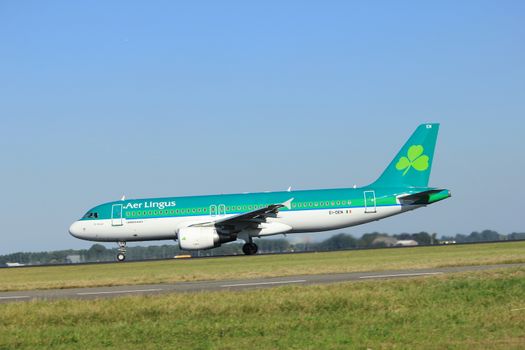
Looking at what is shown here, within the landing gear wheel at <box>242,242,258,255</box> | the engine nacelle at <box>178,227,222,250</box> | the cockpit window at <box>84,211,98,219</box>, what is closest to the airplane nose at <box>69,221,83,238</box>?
the cockpit window at <box>84,211,98,219</box>

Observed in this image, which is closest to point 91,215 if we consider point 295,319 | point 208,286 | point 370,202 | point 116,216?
point 116,216

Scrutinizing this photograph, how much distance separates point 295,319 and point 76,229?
109 feet

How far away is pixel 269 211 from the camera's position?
4034 cm

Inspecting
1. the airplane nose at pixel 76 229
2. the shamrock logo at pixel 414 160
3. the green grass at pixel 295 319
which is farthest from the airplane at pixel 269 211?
the green grass at pixel 295 319

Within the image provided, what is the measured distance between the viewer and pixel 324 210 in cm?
4181

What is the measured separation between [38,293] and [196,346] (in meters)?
12.3

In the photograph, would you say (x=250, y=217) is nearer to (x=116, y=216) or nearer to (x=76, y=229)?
(x=116, y=216)

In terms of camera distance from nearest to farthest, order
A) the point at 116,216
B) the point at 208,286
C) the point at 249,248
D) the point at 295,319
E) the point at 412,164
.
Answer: the point at 295,319 → the point at 208,286 → the point at 249,248 → the point at 116,216 → the point at 412,164

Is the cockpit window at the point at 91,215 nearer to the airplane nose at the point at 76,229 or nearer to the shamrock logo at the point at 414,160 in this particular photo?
the airplane nose at the point at 76,229

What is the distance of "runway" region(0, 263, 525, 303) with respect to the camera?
802 inches

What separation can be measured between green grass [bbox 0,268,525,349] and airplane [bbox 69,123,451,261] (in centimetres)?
2345

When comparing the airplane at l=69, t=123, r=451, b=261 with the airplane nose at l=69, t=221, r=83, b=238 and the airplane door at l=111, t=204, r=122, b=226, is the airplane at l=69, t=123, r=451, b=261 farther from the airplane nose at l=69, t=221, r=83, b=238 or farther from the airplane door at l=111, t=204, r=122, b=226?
the airplane nose at l=69, t=221, r=83, b=238

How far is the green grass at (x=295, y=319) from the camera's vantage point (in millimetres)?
11375

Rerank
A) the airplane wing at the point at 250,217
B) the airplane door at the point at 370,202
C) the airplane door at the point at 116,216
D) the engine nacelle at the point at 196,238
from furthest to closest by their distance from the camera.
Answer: the airplane door at the point at 116,216 → the airplane door at the point at 370,202 → the engine nacelle at the point at 196,238 → the airplane wing at the point at 250,217
